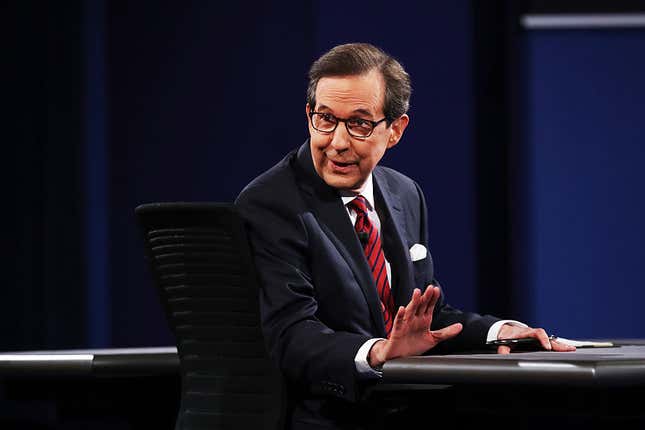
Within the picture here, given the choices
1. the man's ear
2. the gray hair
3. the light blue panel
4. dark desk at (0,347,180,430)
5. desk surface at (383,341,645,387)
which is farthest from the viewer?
the light blue panel

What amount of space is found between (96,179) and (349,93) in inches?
104

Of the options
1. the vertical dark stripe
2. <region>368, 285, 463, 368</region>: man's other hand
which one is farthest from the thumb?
the vertical dark stripe

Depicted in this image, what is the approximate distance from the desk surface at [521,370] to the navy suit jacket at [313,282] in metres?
0.15

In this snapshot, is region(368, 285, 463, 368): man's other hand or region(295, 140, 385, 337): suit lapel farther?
region(295, 140, 385, 337): suit lapel

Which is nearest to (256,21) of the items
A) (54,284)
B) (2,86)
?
(2,86)

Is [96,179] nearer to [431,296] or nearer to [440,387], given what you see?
[440,387]

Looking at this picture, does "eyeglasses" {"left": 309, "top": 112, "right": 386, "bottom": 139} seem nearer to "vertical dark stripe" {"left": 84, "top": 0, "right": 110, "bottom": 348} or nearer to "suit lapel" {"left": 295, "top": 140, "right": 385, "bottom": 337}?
"suit lapel" {"left": 295, "top": 140, "right": 385, "bottom": 337}

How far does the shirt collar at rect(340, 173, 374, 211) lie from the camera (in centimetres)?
274

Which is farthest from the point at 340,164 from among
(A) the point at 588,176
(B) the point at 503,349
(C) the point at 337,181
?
(A) the point at 588,176

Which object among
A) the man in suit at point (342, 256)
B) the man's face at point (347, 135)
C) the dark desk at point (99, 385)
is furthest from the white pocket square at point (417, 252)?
the dark desk at point (99, 385)

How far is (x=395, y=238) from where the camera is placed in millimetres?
2760

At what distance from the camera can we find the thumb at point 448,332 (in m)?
2.26

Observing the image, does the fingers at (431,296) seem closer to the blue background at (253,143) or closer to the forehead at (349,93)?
the forehead at (349,93)

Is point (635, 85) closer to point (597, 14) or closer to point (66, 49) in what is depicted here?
point (597, 14)
